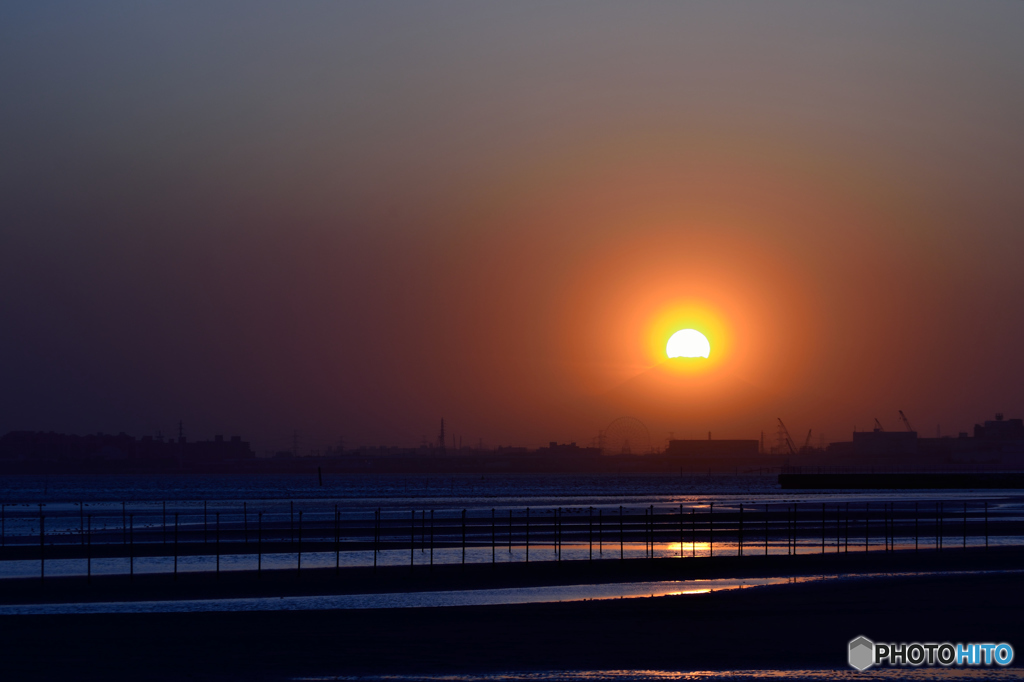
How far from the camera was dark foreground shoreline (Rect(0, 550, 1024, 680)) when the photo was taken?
862 inches

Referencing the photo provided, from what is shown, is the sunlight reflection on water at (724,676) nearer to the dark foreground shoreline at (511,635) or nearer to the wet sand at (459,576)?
the dark foreground shoreline at (511,635)

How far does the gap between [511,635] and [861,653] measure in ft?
27.3

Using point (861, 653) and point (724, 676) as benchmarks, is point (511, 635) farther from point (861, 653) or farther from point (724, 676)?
point (861, 653)

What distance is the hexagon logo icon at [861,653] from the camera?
843 inches

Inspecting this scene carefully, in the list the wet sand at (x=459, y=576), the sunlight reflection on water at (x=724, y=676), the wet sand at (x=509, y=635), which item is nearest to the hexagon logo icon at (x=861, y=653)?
the wet sand at (x=509, y=635)

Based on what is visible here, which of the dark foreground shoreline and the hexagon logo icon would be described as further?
the dark foreground shoreline

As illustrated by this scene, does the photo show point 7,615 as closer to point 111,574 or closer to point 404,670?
point 111,574

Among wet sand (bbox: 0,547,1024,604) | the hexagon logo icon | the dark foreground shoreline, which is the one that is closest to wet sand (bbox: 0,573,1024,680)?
the dark foreground shoreline

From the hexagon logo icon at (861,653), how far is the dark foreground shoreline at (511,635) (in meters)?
0.35

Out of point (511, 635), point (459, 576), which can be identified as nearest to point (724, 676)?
point (511, 635)

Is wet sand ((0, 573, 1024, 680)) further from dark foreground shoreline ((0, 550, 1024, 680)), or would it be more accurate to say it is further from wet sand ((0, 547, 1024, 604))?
wet sand ((0, 547, 1024, 604))

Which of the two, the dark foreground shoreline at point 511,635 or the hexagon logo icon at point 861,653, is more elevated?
the hexagon logo icon at point 861,653

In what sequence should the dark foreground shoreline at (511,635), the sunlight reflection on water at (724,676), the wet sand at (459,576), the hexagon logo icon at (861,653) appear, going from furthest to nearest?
the wet sand at (459,576) < the dark foreground shoreline at (511,635) < the hexagon logo icon at (861,653) < the sunlight reflection on water at (724,676)

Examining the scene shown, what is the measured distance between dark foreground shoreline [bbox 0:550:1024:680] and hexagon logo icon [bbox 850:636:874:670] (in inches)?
13.8
